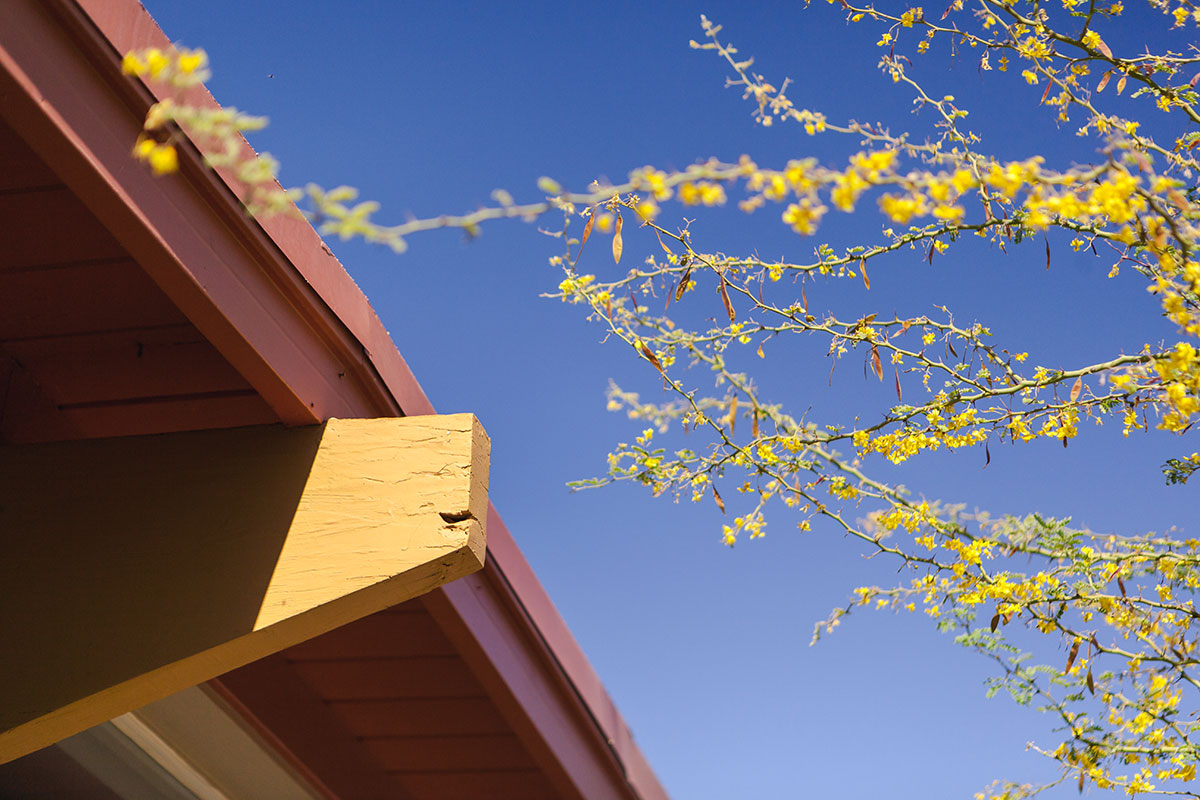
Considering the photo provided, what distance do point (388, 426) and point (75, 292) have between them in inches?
17.1

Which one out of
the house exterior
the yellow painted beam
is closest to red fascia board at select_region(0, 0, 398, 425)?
the house exterior

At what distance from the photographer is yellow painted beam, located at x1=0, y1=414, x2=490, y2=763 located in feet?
3.85

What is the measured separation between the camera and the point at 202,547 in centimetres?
124

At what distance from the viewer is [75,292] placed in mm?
1205

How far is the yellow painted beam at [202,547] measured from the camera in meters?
1.17

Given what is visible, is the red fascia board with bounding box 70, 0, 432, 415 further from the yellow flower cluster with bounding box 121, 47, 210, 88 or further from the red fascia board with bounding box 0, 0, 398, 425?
the yellow flower cluster with bounding box 121, 47, 210, 88

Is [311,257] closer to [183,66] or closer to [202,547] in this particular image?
[202,547]

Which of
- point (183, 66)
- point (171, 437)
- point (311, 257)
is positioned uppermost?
point (311, 257)

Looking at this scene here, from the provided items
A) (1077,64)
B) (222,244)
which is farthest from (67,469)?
(1077,64)

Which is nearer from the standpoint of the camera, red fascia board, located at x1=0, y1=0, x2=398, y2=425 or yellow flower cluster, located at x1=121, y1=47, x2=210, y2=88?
yellow flower cluster, located at x1=121, y1=47, x2=210, y2=88

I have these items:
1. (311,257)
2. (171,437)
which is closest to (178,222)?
(311,257)

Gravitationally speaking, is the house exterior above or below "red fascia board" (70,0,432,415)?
below

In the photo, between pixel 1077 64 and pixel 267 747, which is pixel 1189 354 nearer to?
pixel 1077 64

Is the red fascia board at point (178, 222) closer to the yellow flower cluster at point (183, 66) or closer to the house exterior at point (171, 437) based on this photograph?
the house exterior at point (171, 437)
